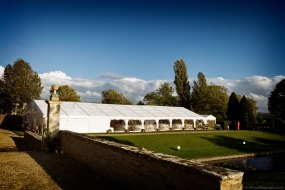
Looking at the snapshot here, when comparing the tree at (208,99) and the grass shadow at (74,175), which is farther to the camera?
the tree at (208,99)

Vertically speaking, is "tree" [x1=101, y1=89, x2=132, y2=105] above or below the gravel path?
above

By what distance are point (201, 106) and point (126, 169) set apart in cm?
5448

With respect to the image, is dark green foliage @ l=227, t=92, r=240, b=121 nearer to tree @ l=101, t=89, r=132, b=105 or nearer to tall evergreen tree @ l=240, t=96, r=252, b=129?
tall evergreen tree @ l=240, t=96, r=252, b=129

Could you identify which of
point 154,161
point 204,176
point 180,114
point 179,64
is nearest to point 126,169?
point 154,161

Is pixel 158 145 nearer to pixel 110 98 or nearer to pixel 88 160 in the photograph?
pixel 88 160

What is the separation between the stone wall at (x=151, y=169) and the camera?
432 cm

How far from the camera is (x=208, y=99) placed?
58.8 meters

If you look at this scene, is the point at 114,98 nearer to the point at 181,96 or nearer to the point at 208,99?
the point at 181,96

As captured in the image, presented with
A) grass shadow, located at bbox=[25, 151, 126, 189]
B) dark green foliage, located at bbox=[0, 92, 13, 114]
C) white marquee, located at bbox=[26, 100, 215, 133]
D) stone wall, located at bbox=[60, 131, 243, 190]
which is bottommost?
grass shadow, located at bbox=[25, 151, 126, 189]

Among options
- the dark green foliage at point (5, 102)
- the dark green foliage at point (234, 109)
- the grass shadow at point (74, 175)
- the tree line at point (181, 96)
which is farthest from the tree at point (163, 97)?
the grass shadow at point (74, 175)

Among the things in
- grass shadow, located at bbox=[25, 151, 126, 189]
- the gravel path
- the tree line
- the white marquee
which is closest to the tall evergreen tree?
the tree line

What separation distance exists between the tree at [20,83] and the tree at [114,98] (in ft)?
67.6

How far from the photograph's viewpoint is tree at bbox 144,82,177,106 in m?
64.1

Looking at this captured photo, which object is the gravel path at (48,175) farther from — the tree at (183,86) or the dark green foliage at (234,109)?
the tree at (183,86)
